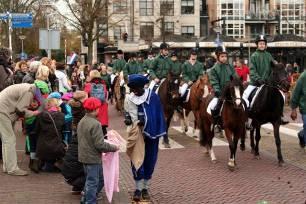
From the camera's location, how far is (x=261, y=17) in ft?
249

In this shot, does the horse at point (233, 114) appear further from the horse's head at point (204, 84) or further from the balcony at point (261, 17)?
the balcony at point (261, 17)

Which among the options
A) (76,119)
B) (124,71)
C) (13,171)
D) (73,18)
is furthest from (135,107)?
(73,18)

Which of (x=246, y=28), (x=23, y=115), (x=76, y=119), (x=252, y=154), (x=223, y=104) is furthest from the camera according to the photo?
(x=246, y=28)

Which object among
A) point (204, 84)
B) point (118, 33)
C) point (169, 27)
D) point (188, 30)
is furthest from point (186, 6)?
point (204, 84)

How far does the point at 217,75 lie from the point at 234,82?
1068 mm

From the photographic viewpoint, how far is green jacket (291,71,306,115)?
9.62 m

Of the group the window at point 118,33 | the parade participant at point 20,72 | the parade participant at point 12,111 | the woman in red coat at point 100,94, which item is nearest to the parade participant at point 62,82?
the parade participant at point 20,72

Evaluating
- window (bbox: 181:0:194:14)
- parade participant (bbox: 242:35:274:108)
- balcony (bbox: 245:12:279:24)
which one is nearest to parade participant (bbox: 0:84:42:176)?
parade participant (bbox: 242:35:274:108)

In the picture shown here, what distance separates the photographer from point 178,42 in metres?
51.2

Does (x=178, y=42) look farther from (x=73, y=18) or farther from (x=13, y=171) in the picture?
(x=13, y=171)

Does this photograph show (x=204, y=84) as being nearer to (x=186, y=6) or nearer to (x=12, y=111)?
(x=12, y=111)

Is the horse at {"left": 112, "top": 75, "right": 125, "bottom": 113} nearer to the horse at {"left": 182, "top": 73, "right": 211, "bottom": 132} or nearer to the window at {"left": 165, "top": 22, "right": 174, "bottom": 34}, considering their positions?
the horse at {"left": 182, "top": 73, "right": 211, "bottom": 132}

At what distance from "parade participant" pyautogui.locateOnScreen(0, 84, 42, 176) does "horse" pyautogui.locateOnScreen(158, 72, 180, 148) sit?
420 centimetres

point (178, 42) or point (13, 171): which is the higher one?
point (178, 42)
